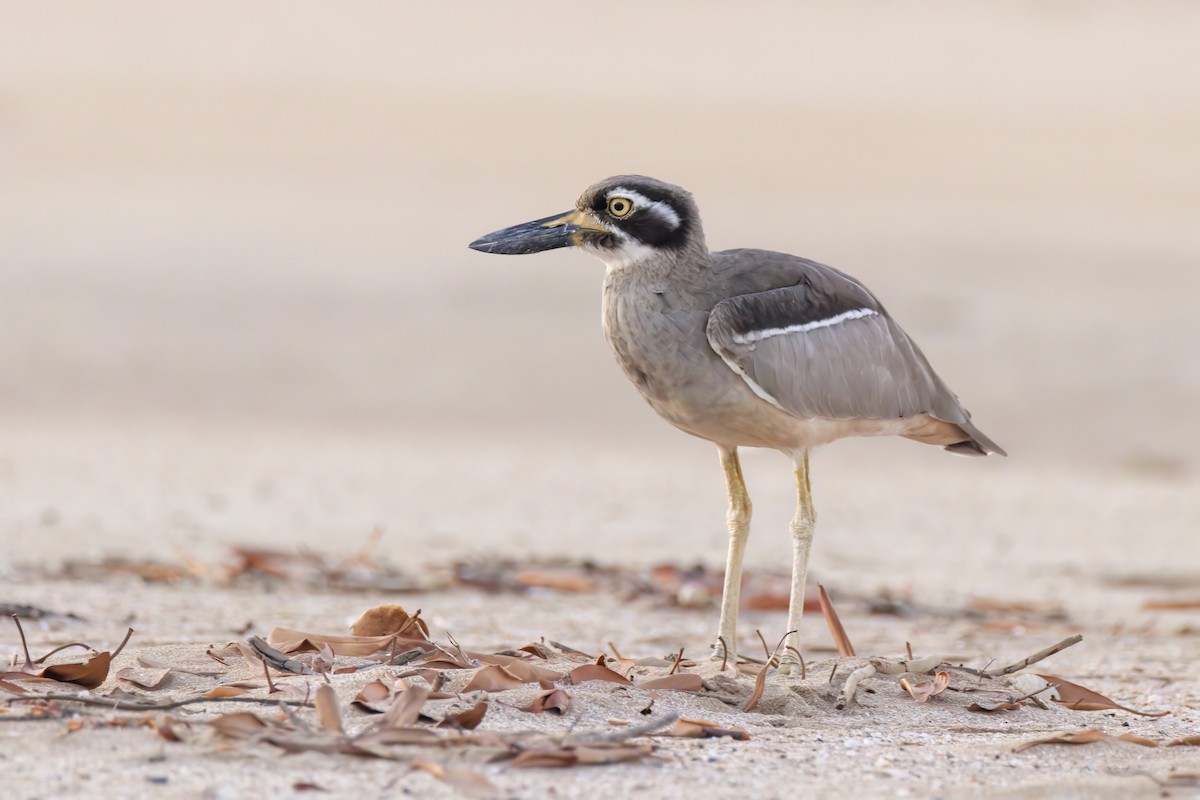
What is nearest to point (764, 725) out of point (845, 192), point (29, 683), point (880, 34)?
point (29, 683)

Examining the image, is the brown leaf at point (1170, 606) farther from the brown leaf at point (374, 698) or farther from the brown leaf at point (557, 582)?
the brown leaf at point (374, 698)

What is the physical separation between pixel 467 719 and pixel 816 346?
2226 millimetres

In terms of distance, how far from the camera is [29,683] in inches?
177

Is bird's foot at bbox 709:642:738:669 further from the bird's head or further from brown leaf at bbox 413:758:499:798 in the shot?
brown leaf at bbox 413:758:499:798

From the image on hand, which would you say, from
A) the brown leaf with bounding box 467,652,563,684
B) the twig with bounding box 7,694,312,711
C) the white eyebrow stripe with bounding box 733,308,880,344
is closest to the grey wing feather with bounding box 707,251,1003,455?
the white eyebrow stripe with bounding box 733,308,880,344

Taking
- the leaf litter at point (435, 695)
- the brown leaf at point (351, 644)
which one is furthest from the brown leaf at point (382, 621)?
the brown leaf at point (351, 644)

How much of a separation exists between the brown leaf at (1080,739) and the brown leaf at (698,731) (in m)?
0.69

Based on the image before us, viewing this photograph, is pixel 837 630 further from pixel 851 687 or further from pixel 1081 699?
pixel 1081 699

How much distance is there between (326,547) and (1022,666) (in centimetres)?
462

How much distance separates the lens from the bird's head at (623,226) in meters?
5.63

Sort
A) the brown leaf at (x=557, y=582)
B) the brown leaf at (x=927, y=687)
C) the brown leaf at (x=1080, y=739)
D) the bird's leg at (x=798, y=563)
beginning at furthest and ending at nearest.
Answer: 1. the brown leaf at (x=557, y=582)
2. the bird's leg at (x=798, y=563)
3. the brown leaf at (x=927, y=687)
4. the brown leaf at (x=1080, y=739)

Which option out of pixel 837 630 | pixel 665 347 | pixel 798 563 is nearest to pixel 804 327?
pixel 665 347

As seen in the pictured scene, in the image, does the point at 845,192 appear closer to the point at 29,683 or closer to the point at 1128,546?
the point at 1128,546

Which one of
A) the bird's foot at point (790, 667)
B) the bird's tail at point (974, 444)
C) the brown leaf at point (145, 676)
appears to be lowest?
the bird's foot at point (790, 667)
